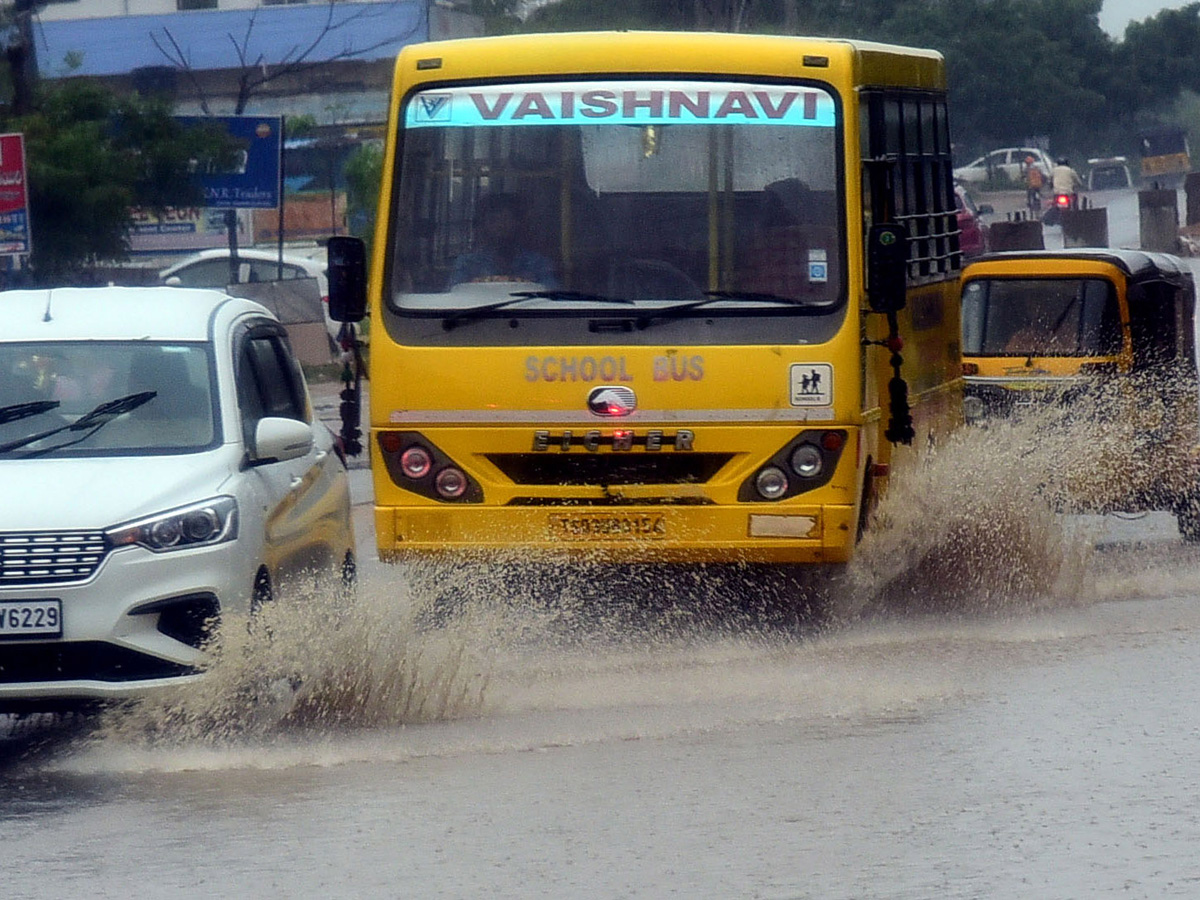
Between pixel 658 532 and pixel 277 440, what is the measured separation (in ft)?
7.03

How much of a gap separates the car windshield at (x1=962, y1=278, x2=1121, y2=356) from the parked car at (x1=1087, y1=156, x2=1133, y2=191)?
65.6 metres

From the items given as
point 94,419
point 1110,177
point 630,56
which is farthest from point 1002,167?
point 94,419

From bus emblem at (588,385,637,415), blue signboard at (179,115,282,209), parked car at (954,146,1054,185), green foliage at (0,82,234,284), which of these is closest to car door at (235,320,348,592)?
bus emblem at (588,385,637,415)

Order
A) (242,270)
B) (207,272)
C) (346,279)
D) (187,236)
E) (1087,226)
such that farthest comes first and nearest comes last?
(1087,226) < (187,236) < (242,270) < (207,272) < (346,279)

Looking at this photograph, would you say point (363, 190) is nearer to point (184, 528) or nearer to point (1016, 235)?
point (1016, 235)

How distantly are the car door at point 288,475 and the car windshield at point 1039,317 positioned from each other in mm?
5760

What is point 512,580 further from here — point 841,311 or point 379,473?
point 841,311

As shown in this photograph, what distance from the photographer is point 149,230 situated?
39.8 m

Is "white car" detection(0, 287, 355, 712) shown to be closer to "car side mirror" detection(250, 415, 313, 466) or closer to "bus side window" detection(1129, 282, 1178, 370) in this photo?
"car side mirror" detection(250, 415, 313, 466)

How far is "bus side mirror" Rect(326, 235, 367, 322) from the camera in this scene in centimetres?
1037

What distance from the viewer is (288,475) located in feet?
29.6

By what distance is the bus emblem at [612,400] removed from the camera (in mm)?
9914

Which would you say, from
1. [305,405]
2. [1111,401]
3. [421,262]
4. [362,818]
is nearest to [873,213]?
[421,262]

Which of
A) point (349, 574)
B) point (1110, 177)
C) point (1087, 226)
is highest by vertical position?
point (1110, 177)
